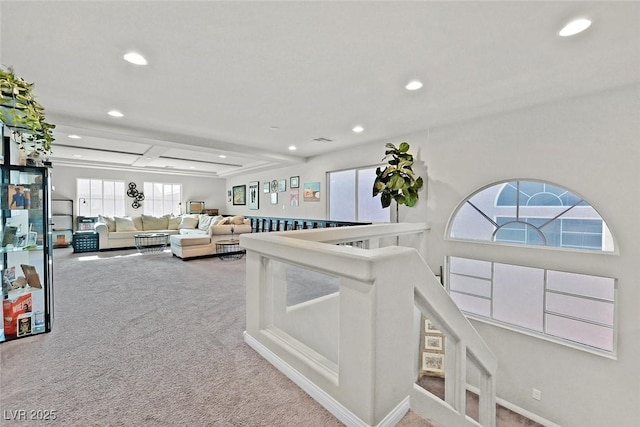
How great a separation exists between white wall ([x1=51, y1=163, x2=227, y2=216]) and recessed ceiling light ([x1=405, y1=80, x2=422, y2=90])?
9099mm

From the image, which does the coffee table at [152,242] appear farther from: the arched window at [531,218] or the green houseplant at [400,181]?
the arched window at [531,218]

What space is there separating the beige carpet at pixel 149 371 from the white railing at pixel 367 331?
4.7 inches

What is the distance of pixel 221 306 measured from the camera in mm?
3047

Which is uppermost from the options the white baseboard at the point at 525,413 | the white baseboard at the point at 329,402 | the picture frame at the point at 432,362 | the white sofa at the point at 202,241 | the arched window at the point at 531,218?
the arched window at the point at 531,218

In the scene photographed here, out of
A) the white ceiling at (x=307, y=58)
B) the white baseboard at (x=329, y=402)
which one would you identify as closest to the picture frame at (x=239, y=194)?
the white ceiling at (x=307, y=58)

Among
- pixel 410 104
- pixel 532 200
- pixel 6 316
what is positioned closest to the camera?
pixel 6 316

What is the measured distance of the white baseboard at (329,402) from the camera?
122cm

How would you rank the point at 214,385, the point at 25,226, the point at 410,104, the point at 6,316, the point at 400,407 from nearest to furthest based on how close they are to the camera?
1. the point at 400,407
2. the point at 214,385
3. the point at 6,316
4. the point at 25,226
5. the point at 410,104

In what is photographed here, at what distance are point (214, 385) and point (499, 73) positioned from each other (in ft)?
11.0

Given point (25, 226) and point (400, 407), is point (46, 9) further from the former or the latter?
point (400, 407)

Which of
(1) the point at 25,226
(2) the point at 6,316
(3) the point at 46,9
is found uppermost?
(3) the point at 46,9

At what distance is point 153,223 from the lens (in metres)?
7.97

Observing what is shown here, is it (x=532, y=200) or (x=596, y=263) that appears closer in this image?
(x=596, y=263)

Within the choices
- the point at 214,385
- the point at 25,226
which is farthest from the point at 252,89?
the point at 214,385
